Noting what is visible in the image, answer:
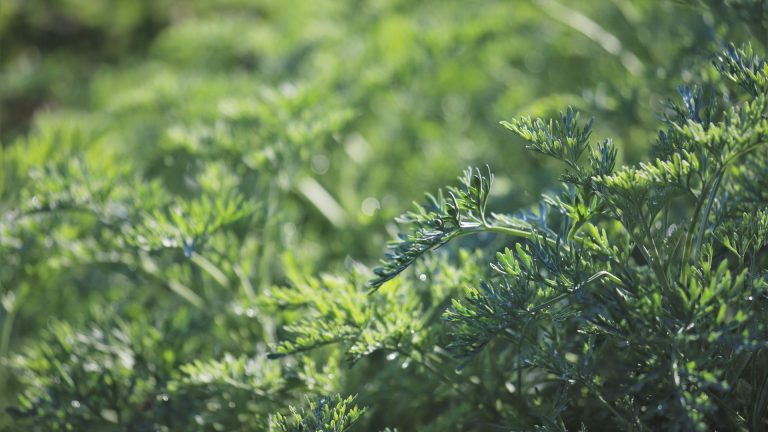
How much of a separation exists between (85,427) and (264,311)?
14.8 inches

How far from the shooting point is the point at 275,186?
1.36 metres

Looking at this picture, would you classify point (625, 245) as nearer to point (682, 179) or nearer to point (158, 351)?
point (682, 179)

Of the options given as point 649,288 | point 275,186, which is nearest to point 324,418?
point 649,288

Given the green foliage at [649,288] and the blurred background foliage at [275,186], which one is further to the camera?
the blurred background foliage at [275,186]

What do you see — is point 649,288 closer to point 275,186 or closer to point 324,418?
point 324,418

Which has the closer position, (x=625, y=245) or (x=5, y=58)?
(x=625, y=245)

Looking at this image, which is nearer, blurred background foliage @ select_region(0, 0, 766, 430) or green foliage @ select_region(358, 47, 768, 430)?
green foliage @ select_region(358, 47, 768, 430)

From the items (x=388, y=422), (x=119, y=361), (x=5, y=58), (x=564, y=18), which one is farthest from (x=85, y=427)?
(x=5, y=58)

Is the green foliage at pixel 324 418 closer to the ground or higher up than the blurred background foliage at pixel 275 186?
Answer: closer to the ground

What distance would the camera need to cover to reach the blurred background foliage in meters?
1.04

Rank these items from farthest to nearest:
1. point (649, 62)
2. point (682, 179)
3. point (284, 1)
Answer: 1. point (284, 1)
2. point (649, 62)
3. point (682, 179)

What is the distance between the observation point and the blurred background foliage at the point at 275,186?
1.04 metres

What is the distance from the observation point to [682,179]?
75cm

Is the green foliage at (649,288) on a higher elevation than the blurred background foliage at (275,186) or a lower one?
lower
